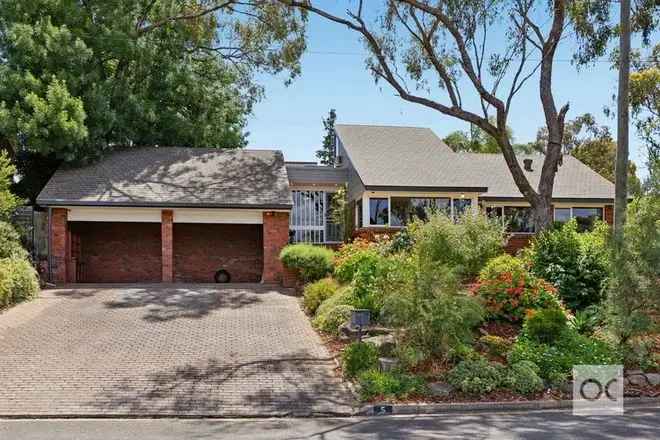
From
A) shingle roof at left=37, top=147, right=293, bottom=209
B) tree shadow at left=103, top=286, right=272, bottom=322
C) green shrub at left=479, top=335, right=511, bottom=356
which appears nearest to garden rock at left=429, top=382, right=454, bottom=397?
green shrub at left=479, top=335, right=511, bottom=356

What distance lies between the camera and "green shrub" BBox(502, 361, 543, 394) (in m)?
8.49

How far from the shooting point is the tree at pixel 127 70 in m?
18.0

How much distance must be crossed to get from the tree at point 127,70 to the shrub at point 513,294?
11.5 meters

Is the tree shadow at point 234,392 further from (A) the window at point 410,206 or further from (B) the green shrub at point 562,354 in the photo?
(A) the window at point 410,206

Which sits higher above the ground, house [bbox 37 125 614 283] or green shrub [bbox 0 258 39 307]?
house [bbox 37 125 614 283]

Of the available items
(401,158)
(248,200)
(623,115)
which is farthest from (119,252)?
(623,115)

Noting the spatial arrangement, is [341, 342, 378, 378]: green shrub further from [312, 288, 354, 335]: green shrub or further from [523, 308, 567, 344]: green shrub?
[523, 308, 567, 344]: green shrub

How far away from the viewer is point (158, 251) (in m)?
20.2

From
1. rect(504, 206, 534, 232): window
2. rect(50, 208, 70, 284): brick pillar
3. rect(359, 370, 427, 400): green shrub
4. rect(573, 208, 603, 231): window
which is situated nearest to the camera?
rect(359, 370, 427, 400): green shrub

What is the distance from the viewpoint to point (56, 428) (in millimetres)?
6883

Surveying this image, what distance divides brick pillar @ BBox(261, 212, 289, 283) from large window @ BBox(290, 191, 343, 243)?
5.72 m

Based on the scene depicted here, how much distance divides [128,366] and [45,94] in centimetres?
1252

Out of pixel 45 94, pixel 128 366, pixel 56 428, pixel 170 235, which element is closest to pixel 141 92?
pixel 45 94

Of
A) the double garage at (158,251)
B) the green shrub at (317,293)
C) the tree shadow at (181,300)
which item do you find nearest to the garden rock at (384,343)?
the green shrub at (317,293)
